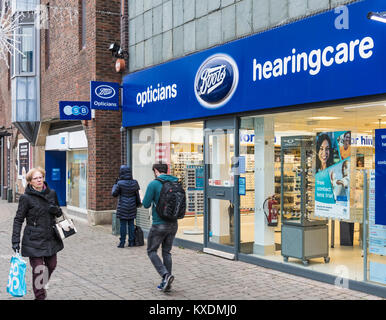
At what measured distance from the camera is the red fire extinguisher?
8.49 metres

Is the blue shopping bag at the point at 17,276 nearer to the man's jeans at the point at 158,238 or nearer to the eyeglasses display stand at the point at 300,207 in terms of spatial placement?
the man's jeans at the point at 158,238

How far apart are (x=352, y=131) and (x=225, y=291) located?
2.89 meters

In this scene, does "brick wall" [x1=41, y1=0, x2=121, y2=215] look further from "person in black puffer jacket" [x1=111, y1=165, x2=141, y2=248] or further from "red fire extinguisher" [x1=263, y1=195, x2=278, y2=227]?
"red fire extinguisher" [x1=263, y1=195, x2=278, y2=227]

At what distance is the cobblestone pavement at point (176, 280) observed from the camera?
20.9 ft

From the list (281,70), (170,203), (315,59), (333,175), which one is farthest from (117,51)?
(333,175)

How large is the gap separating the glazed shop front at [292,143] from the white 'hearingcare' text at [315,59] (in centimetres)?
2

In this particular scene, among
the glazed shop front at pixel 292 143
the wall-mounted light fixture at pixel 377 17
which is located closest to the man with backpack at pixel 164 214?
the glazed shop front at pixel 292 143

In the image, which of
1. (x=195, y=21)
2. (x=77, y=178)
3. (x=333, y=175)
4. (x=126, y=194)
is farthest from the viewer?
(x=77, y=178)

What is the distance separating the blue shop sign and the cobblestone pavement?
265 cm

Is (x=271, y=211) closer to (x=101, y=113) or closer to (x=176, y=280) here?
(x=176, y=280)

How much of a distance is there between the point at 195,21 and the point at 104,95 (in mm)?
3473

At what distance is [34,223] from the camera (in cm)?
580

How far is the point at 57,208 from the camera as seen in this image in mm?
5934

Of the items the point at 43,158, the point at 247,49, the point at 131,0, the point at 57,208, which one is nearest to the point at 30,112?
the point at 43,158
